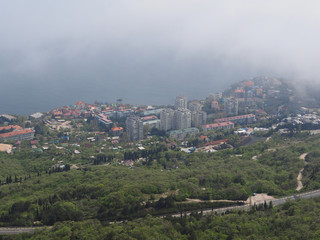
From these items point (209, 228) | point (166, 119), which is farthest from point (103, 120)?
point (209, 228)

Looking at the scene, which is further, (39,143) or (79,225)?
(39,143)

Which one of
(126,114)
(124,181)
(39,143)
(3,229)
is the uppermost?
(126,114)

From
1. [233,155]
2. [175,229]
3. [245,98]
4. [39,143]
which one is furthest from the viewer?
[245,98]

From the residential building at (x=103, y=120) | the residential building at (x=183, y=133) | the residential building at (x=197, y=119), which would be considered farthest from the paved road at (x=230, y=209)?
the residential building at (x=103, y=120)

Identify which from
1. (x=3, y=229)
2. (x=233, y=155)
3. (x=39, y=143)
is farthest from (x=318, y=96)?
(x=3, y=229)

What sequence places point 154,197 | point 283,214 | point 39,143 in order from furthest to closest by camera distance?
point 39,143, point 154,197, point 283,214

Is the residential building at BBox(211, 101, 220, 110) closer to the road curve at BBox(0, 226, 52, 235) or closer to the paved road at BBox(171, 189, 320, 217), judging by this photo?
the paved road at BBox(171, 189, 320, 217)

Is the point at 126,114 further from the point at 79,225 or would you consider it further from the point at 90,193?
the point at 79,225

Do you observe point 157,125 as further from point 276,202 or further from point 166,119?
point 276,202
